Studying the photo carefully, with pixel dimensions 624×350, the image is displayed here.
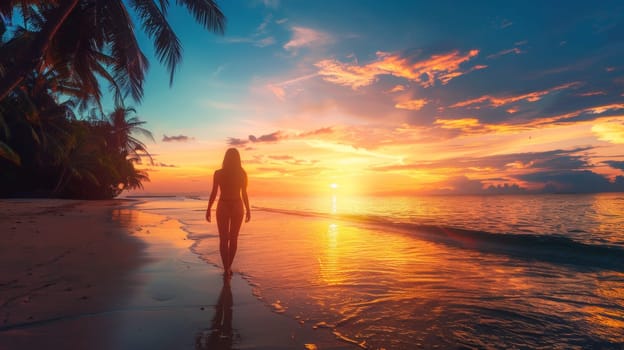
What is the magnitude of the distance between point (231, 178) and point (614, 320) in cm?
544

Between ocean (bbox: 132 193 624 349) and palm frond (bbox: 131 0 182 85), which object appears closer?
ocean (bbox: 132 193 624 349)

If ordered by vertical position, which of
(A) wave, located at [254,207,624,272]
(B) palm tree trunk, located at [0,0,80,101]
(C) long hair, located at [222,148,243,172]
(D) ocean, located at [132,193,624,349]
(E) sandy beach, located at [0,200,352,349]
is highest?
(B) palm tree trunk, located at [0,0,80,101]

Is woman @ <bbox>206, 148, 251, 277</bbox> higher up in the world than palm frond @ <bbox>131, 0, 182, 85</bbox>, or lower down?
lower down

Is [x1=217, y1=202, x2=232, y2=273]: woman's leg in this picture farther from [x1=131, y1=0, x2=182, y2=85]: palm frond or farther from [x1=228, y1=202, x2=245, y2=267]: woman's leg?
[x1=131, y1=0, x2=182, y2=85]: palm frond

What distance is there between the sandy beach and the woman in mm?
447

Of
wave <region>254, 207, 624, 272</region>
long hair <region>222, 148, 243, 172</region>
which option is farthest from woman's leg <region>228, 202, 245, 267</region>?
wave <region>254, 207, 624, 272</region>

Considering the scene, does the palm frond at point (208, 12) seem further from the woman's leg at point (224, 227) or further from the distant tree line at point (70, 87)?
the woman's leg at point (224, 227)

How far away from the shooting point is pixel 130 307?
13.4 ft

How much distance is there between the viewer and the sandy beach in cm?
317

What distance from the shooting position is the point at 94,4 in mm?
10820

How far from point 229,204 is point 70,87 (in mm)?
25440

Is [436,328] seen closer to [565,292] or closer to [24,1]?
[565,292]

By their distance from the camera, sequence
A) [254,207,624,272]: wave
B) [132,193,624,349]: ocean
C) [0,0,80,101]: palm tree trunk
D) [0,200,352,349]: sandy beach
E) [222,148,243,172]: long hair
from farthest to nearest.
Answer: [254,207,624,272]: wave
[0,0,80,101]: palm tree trunk
[222,148,243,172]: long hair
[132,193,624,349]: ocean
[0,200,352,349]: sandy beach

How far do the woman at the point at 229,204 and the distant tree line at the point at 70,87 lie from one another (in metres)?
5.36
